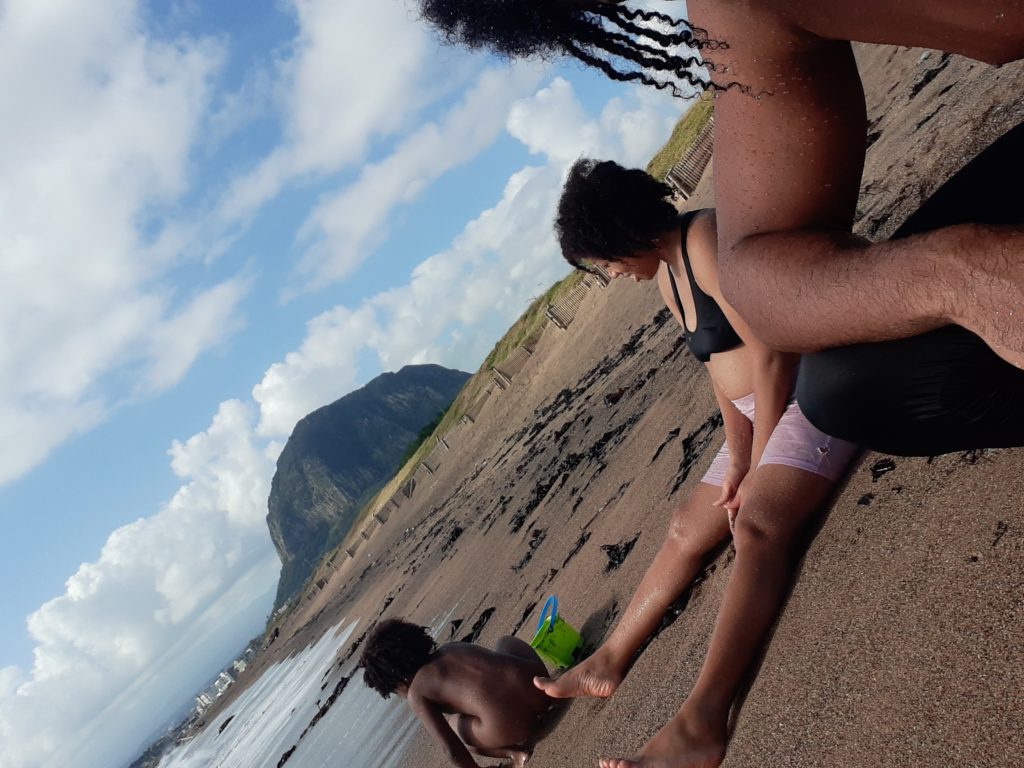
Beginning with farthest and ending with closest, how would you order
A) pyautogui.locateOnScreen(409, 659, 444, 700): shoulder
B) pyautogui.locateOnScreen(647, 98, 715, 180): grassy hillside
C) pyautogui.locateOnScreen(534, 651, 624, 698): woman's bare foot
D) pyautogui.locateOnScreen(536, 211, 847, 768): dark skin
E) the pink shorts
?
pyautogui.locateOnScreen(647, 98, 715, 180): grassy hillside, pyautogui.locateOnScreen(409, 659, 444, 700): shoulder, pyautogui.locateOnScreen(534, 651, 624, 698): woman's bare foot, the pink shorts, pyautogui.locateOnScreen(536, 211, 847, 768): dark skin

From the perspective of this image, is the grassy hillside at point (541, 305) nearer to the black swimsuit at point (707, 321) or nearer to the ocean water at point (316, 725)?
the ocean water at point (316, 725)

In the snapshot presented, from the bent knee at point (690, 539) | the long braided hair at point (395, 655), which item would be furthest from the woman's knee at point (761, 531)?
the long braided hair at point (395, 655)

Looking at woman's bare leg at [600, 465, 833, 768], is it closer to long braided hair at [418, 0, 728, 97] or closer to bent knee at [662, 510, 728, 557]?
bent knee at [662, 510, 728, 557]

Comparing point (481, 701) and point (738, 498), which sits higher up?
point (738, 498)

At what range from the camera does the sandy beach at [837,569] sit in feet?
6.62

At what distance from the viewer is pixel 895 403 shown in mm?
1719

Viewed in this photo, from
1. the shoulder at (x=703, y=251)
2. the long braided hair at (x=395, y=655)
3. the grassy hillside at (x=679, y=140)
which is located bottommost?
the long braided hair at (x=395, y=655)

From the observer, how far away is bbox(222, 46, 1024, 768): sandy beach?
79.4 inches

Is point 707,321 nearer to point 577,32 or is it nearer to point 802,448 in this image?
point 802,448

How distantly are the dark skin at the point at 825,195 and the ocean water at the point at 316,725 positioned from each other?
579cm

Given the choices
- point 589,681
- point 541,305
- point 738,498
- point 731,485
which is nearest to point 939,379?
point 738,498

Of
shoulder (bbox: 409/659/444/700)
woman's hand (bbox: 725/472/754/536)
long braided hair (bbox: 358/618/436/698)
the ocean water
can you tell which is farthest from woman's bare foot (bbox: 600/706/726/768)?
the ocean water

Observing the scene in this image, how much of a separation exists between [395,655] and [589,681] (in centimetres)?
137

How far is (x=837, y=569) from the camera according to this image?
108 inches
